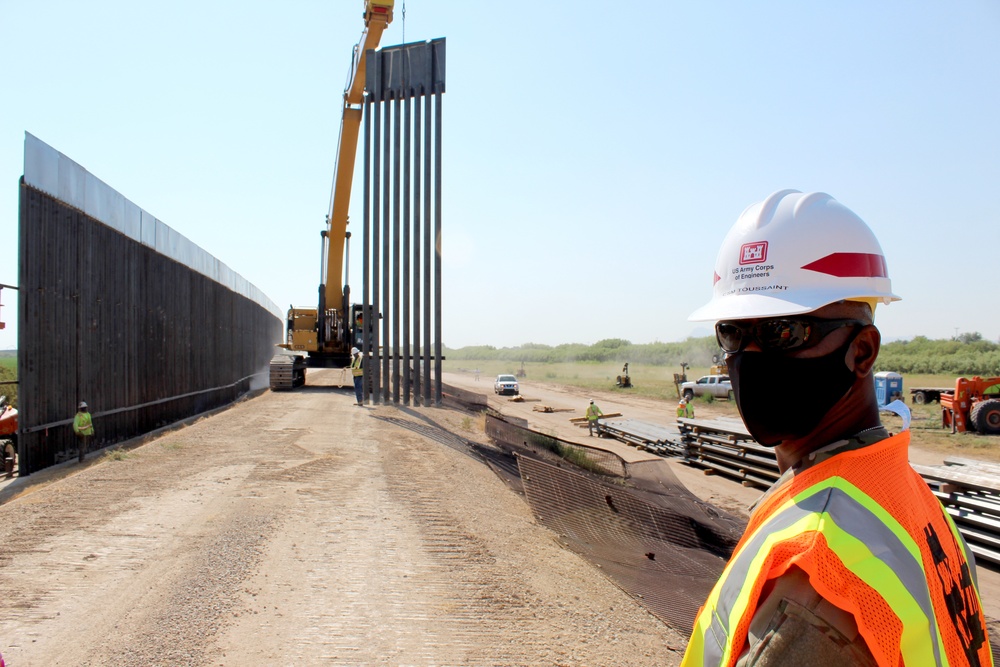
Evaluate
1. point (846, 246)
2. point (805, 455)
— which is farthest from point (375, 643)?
point (846, 246)

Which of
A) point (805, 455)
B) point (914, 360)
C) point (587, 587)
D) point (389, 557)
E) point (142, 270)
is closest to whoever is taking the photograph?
point (805, 455)

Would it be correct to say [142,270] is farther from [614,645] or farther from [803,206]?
[803,206]

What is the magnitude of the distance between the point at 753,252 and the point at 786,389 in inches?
15.4

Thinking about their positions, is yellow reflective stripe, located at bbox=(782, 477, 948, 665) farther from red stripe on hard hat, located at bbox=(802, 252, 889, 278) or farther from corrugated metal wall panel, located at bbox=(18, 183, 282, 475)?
corrugated metal wall panel, located at bbox=(18, 183, 282, 475)

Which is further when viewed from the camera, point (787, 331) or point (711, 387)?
point (711, 387)

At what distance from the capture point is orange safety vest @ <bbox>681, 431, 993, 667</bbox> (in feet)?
4.11

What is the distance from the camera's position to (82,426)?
12.5 m

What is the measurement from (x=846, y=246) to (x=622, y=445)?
2054cm

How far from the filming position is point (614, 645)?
16.0ft

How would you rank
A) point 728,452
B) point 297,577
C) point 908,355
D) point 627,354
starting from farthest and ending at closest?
point 627,354
point 908,355
point 728,452
point 297,577

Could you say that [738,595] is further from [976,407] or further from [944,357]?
[944,357]

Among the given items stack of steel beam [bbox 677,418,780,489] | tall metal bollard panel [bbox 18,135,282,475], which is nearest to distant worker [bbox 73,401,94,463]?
tall metal bollard panel [bbox 18,135,282,475]

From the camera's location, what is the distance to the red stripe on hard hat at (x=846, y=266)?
6.01 feet

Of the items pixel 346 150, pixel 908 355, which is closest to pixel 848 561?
pixel 346 150
